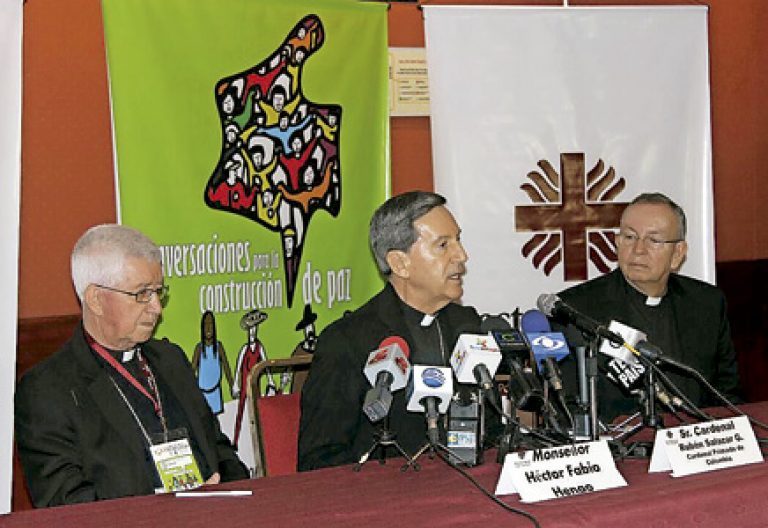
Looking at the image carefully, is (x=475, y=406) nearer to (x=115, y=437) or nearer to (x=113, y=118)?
(x=115, y=437)

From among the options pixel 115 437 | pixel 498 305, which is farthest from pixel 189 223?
pixel 498 305

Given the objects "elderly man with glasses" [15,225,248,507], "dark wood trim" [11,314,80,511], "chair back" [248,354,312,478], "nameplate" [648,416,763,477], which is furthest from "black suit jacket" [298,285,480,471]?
"dark wood trim" [11,314,80,511]

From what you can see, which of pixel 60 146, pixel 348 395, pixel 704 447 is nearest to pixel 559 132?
pixel 60 146

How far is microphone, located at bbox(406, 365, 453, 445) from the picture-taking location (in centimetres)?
271

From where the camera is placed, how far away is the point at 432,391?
107 inches

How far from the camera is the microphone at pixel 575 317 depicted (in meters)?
2.75

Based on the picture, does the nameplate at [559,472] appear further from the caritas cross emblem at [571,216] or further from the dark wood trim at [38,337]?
the caritas cross emblem at [571,216]

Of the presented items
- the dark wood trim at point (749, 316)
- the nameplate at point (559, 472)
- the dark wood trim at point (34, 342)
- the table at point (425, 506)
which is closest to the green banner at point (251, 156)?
the dark wood trim at point (34, 342)

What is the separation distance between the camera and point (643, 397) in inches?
119

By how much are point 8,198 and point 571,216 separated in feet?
8.41

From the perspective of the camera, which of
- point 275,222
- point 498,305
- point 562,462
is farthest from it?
point 498,305

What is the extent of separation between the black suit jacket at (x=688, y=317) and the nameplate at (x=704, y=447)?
1427 mm

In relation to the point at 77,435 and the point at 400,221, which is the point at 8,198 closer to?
the point at 77,435

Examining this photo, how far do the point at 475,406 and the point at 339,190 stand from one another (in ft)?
7.07
